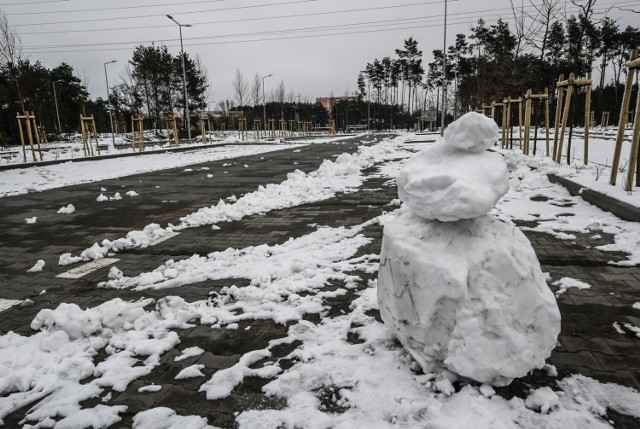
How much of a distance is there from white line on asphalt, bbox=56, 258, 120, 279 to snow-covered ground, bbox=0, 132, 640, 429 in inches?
21.8

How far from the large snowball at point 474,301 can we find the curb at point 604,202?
15.0ft

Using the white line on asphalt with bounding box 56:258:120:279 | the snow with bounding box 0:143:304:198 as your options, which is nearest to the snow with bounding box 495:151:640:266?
the white line on asphalt with bounding box 56:258:120:279

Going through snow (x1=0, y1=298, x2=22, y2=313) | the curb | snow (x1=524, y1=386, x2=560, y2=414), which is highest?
the curb

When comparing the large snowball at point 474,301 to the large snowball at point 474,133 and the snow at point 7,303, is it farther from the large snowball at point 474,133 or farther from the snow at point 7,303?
the snow at point 7,303

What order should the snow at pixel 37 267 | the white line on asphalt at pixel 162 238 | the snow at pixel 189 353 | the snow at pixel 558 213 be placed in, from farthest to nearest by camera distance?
the white line on asphalt at pixel 162 238
the snow at pixel 558 213
the snow at pixel 37 267
the snow at pixel 189 353

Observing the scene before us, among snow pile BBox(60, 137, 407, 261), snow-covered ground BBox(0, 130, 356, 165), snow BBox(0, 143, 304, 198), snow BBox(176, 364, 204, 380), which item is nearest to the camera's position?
snow BBox(176, 364, 204, 380)

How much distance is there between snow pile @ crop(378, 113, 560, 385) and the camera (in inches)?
88.0

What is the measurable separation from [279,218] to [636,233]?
525 cm

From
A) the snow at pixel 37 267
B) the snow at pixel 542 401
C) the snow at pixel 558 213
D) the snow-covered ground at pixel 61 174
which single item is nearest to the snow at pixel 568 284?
the snow at pixel 558 213

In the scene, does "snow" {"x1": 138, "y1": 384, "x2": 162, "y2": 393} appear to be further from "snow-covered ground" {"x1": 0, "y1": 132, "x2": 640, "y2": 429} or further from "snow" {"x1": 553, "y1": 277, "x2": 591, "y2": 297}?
"snow" {"x1": 553, "y1": 277, "x2": 591, "y2": 297}

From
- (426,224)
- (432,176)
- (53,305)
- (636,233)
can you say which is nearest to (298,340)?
(426,224)

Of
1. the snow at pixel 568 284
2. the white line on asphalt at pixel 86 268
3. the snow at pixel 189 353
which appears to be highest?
the snow at pixel 568 284

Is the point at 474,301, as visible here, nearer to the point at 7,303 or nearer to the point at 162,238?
the point at 7,303

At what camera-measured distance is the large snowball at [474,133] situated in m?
2.57
